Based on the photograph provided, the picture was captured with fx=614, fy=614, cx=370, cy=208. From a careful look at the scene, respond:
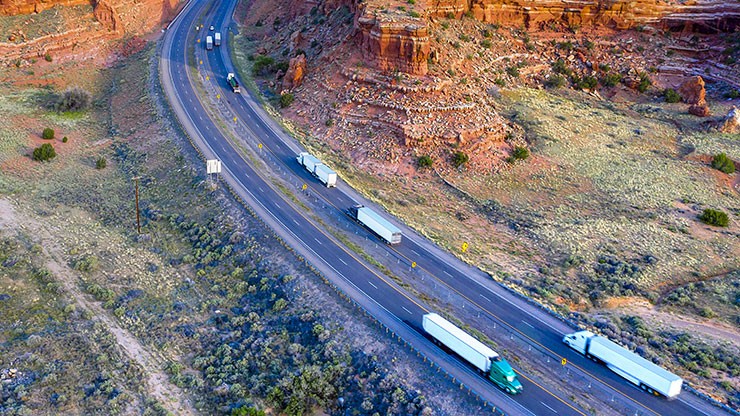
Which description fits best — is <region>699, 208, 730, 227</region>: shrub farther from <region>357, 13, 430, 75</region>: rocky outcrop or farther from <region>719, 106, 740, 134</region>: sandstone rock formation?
<region>357, 13, 430, 75</region>: rocky outcrop

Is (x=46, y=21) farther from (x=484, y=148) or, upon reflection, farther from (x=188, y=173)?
(x=484, y=148)

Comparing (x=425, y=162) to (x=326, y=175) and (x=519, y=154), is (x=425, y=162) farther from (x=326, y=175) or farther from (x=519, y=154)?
(x=326, y=175)

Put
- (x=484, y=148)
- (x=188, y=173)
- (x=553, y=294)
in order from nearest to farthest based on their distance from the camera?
(x=553, y=294) → (x=188, y=173) → (x=484, y=148)

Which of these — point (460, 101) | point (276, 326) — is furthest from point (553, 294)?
point (460, 101)

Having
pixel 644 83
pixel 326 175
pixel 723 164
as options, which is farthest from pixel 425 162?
pixel 644 83

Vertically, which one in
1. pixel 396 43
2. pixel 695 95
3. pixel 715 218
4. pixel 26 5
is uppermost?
pixel 26 5

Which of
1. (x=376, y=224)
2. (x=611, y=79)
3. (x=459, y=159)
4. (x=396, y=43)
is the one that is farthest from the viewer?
(x=611, y=79)

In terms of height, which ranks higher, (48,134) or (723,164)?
(48,134)
